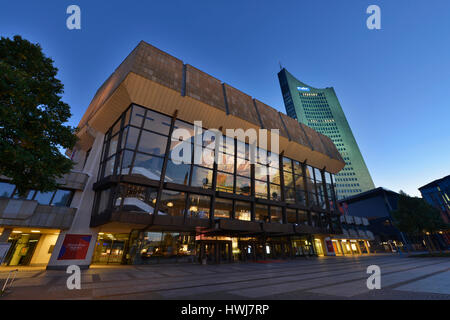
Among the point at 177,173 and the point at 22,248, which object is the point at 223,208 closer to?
the point at 177,173

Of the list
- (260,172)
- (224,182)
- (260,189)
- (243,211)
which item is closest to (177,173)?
(224,182)

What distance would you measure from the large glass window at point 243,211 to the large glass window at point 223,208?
1.04 m

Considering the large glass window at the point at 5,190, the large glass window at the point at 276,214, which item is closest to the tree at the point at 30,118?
the large glass window at the point at 5,190

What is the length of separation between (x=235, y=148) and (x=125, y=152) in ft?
47.4

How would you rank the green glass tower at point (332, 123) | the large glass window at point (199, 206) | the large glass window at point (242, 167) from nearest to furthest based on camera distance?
1. the large glass window at point (199, 206)
2. the large glass window at point (242, 167)
3. the green glass tower at point (332, 123)

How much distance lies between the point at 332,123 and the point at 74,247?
563ft

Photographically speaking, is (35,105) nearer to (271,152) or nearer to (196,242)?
(196,242)

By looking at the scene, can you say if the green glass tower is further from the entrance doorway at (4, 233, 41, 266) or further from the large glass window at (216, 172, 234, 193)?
the entrance doorway at (4, 233, 41, 266)

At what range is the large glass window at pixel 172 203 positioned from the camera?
800 inches

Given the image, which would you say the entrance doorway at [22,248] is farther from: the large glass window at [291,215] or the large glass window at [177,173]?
the large glass window at [291,215]

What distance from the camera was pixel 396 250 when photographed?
5081 cm

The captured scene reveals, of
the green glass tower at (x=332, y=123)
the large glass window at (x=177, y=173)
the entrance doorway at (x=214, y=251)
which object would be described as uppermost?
the green glass tower at (x=332, y=123)

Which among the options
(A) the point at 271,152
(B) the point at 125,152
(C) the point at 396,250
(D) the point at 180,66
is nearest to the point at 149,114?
(B) the point at 125,152

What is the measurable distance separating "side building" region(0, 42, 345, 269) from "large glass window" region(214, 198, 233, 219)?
0.12m
